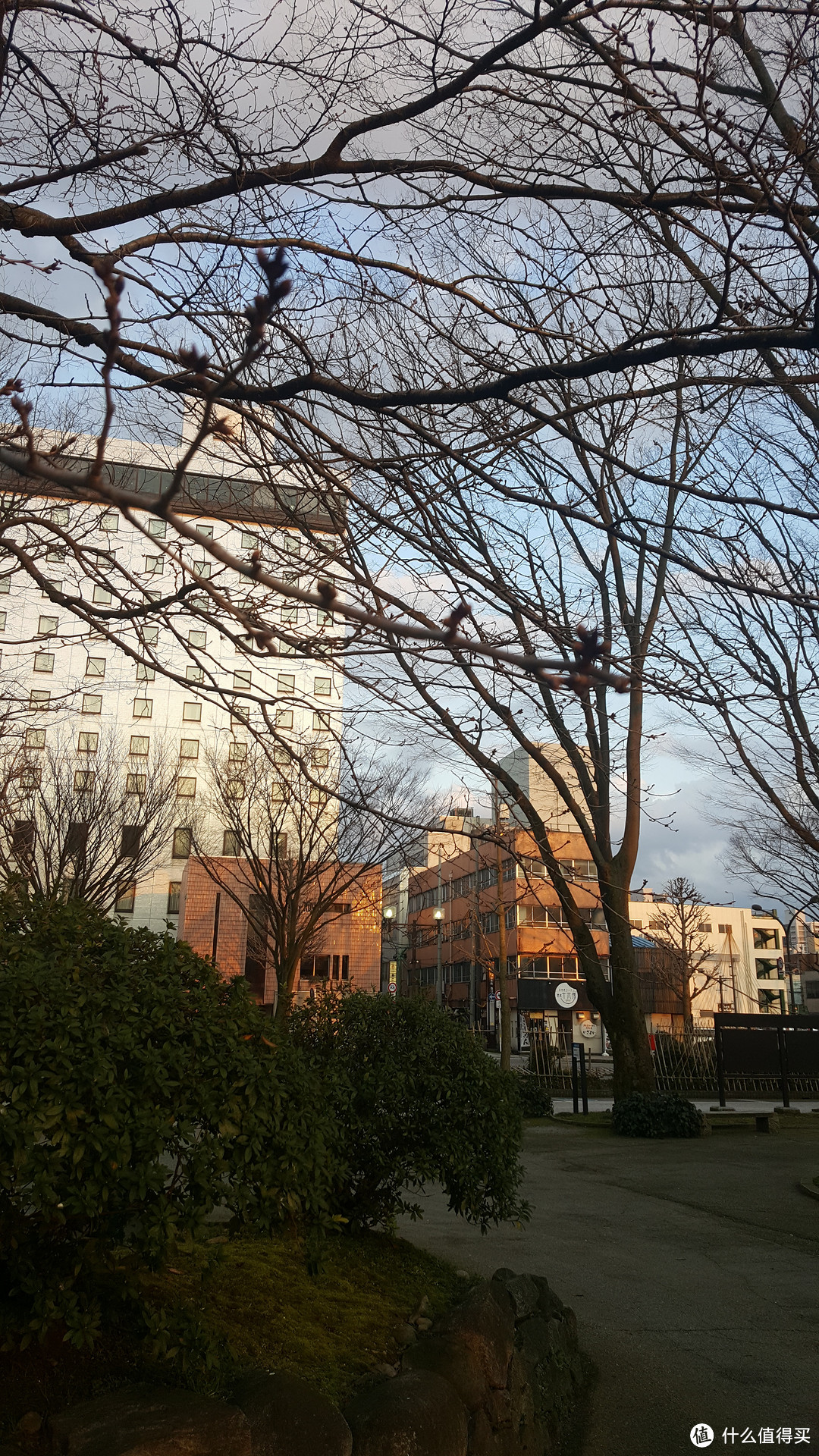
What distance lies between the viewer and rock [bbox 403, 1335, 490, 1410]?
13.2ft

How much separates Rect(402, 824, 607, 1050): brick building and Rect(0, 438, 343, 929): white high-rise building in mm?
7050

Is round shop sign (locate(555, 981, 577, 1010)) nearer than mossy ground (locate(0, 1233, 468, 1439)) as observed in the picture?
No

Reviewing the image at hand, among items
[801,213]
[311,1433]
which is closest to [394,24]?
[801,213]

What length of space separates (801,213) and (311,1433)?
506 centimetres

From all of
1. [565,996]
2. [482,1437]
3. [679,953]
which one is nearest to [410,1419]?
[482,1437]

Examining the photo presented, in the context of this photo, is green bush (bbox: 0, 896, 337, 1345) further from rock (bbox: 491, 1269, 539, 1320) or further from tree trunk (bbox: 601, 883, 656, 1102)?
tree trunk (bbox: 601, 883, 656, 1102)

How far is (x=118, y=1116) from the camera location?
3.33m

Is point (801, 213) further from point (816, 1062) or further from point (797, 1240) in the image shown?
point (816, 1062)

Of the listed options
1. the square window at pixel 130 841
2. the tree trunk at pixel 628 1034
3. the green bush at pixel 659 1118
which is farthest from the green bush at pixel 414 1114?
the square window at pixel 130 841

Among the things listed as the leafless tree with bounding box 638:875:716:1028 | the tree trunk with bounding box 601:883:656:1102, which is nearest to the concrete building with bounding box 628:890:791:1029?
the leafless tree with bounding box 638:875:716:1028

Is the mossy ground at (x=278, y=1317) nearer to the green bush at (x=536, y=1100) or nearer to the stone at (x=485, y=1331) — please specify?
the stone at (x=485, y=1331)

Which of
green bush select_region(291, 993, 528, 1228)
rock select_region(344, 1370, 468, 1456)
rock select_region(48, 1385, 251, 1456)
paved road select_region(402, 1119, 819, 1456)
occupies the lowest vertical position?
paved road select_region(402, 1119, 819, 1456)

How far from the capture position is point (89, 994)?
3557 millimetres

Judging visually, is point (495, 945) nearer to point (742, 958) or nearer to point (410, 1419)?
point (410, 1419)
